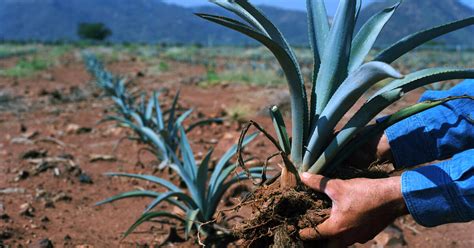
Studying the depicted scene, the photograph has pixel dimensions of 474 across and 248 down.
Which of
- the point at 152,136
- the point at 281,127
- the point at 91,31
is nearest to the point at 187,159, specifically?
the point at 152,136

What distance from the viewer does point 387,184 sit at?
1377mm

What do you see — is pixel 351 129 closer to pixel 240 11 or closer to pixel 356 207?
pixel 356 207

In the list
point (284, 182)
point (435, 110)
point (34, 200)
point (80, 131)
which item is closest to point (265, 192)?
point (284, 182)

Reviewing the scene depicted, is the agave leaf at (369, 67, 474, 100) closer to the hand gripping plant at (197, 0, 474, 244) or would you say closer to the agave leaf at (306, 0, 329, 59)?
the hand gripping plant at (197, 0, 474, 244)

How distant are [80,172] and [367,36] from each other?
2.69 m

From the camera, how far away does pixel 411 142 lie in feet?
5.53

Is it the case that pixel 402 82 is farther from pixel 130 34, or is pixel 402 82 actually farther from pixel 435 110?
pixel 130 34

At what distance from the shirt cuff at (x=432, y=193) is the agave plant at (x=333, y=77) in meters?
0.17

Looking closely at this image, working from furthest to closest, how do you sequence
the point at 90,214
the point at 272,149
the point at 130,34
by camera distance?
the point at 130,34 → the point at 272,149 → the point at 90,214

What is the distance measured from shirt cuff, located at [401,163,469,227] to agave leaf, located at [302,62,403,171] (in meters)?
0.25

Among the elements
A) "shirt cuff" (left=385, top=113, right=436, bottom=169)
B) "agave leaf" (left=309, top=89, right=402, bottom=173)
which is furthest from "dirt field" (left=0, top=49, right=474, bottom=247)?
"agave leaf" (left=309, top=89, right=402, bottom=173)

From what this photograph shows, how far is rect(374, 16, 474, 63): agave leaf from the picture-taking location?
1325 millimetres

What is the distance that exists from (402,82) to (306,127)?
12.1 inches

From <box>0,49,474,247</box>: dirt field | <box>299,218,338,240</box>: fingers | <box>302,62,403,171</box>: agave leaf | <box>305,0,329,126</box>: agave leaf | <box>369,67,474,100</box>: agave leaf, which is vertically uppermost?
<box>305,0,329,126</box>: agave leaf
